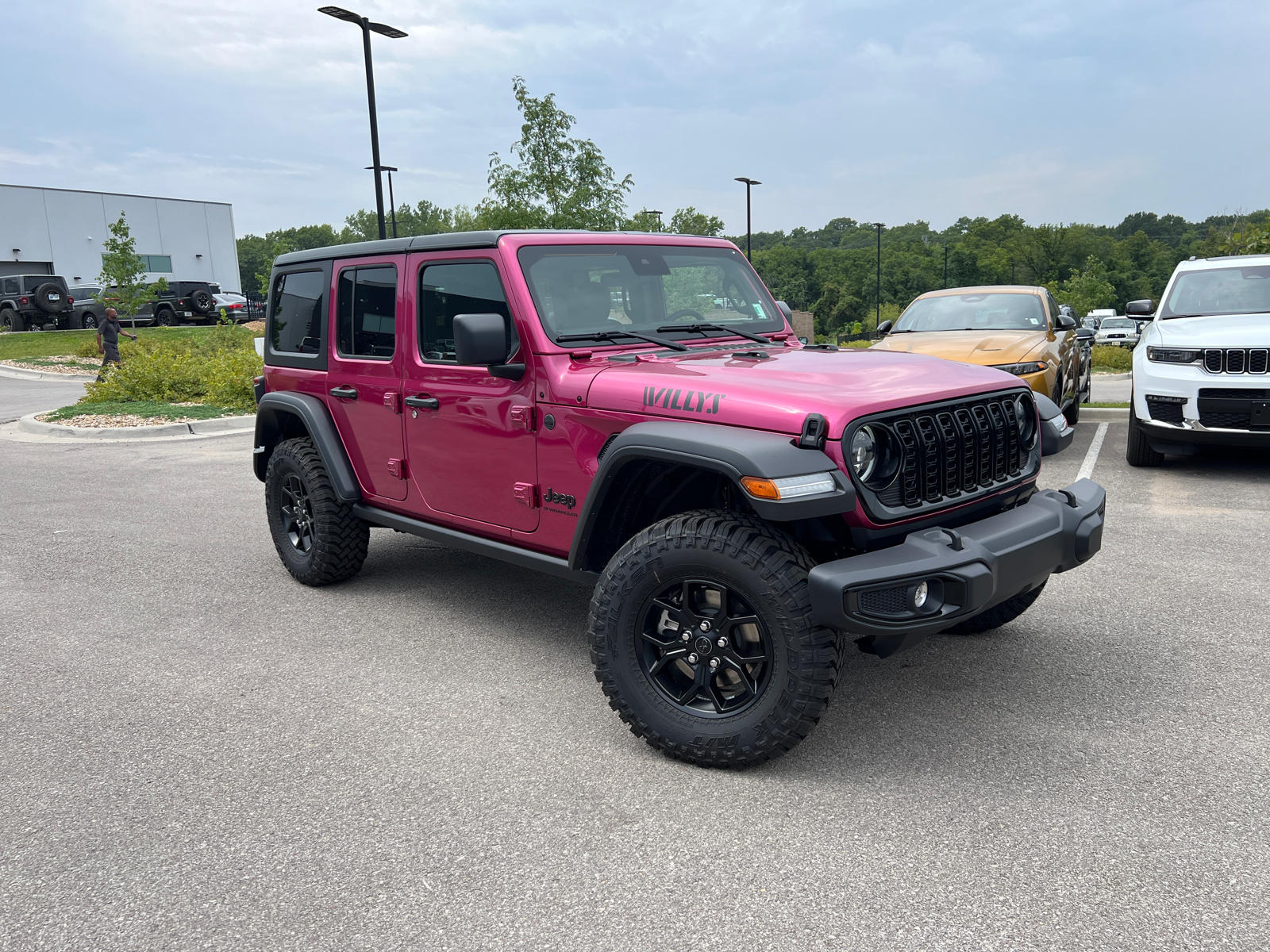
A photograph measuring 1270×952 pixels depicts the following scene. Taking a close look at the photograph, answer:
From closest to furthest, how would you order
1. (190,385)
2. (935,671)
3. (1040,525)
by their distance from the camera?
(1040,525) < (935,671) < (190,385)

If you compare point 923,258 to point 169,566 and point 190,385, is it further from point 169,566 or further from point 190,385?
point 169,566

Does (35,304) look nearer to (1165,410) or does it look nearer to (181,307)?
(181,307)

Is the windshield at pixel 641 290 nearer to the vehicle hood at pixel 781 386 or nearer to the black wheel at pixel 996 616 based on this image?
the vehicle hood at pixel 781 386

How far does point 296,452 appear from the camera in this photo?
5.27 metres

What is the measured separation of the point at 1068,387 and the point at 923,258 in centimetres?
10029

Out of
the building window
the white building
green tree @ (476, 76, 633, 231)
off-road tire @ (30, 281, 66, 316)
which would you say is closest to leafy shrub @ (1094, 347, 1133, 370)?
green tree @ (476, 76, 633, 231)

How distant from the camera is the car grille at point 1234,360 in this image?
7242 millimetres

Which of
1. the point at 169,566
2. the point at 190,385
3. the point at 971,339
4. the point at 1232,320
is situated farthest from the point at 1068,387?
the point at 190,385

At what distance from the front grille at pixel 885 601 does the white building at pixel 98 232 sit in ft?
160

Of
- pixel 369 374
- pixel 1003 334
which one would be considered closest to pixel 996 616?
pixel 369 374

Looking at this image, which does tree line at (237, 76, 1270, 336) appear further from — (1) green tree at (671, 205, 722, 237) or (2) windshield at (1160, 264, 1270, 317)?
(2) windshield at (1160, 264, 1270, 317)

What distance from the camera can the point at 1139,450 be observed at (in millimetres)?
8289

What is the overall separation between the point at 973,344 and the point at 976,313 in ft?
4.24

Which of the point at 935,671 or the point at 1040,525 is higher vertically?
the point at 1040,525
